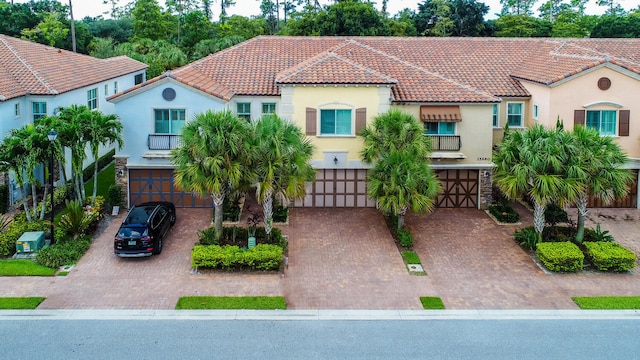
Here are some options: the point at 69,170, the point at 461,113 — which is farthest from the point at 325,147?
the point at 69,170

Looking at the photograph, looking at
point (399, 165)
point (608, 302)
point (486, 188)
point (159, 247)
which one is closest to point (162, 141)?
point (159, 247)

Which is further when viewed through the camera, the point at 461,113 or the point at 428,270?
the point at 461,113

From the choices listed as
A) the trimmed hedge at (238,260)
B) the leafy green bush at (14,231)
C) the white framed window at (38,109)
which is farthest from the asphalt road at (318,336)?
the white framed window at (38,109)

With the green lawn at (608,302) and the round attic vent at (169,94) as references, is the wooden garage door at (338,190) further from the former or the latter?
the green lawn at (608,302)

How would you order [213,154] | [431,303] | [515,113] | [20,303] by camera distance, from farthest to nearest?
[515,113] → [213,154] → [431,303] → [20,303]

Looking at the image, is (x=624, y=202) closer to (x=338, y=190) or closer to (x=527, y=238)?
(x=527, y=238)

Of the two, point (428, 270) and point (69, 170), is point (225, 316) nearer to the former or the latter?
point (428, 270)
